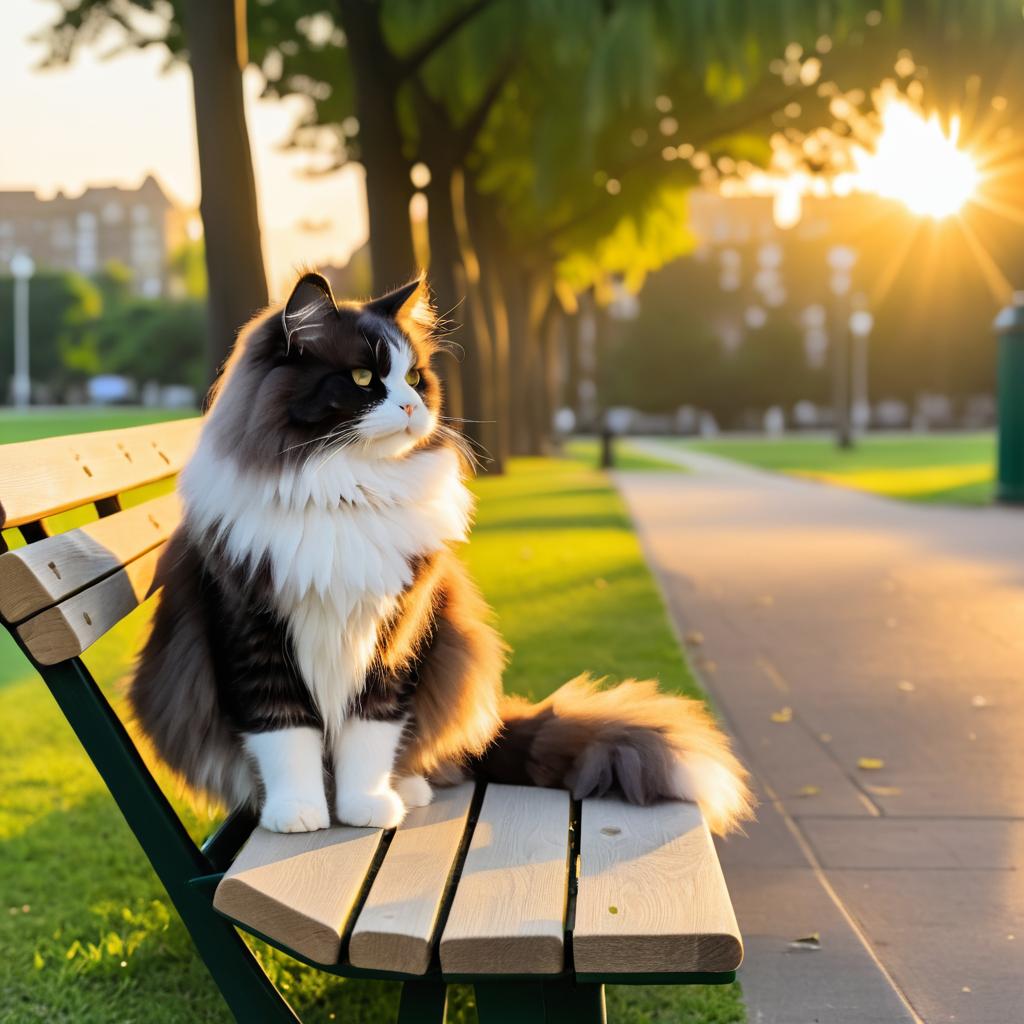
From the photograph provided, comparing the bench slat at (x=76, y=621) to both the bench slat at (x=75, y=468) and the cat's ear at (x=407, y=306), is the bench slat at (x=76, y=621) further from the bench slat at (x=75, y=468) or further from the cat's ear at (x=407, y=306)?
the cat's ear at (x=407, y=306)

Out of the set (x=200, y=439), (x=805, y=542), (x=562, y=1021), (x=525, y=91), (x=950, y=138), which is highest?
(x=525, y=91)

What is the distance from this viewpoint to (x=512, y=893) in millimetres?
2289

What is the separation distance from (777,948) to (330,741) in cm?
125

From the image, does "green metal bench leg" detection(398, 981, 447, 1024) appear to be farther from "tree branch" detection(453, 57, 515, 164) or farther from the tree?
the tree

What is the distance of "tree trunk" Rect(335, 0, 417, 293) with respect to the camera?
12945 mm

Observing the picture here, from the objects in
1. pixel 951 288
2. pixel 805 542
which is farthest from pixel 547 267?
pixel 951 288

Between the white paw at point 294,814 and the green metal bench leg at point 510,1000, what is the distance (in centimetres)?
58

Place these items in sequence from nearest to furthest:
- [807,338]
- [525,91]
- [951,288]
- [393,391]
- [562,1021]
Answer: [562,1021] → [393,391] → [525,91] → [951,288] → [807,338]

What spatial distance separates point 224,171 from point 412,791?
6.71 m

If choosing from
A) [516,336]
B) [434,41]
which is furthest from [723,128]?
[516,336]

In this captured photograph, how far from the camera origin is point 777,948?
127 inches

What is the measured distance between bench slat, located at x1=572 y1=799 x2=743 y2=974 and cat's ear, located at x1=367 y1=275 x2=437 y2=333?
1151mm

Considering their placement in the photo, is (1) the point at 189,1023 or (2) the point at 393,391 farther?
(1) the point at 189,1023

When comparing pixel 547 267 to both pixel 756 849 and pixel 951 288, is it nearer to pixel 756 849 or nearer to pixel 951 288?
pixel 756 849
